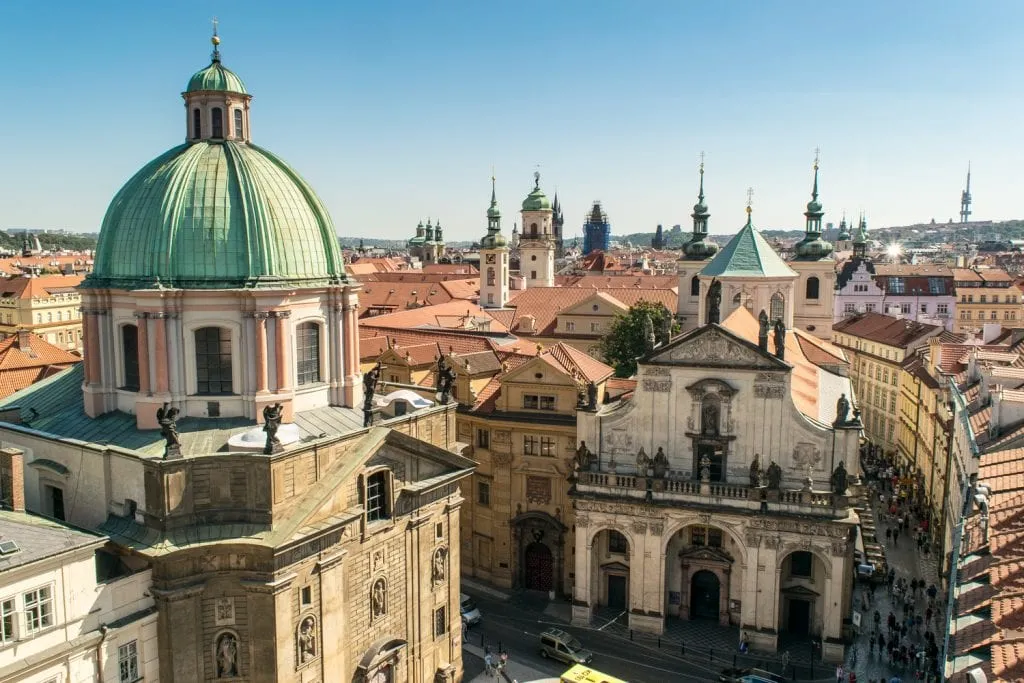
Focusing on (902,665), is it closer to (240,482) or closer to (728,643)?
(728,643)

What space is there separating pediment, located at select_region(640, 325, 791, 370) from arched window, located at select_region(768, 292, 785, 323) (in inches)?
1099

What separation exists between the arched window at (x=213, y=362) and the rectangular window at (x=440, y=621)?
46.4ft

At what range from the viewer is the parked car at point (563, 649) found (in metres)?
45.0

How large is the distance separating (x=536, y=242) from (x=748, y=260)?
63235mm

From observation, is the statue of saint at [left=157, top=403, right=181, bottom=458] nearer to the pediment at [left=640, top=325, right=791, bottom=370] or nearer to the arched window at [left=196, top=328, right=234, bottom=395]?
the arched window at [left=196, top=328, right=234, bottom=395]

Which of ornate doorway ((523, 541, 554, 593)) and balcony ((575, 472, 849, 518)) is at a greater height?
balcony ((575, 472, 849, 518))

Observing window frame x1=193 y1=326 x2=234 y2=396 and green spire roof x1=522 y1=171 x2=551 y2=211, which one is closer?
window frame x1=193 y1=326 x2=234 y2=396

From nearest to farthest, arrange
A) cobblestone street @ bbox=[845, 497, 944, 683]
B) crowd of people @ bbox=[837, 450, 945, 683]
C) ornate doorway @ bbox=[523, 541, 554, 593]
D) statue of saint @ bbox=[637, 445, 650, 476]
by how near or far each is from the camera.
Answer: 1. cobblestone street @ bbox=[845, 497, 944, 683]
2. crowd of people @ bbox=[837, 450, 945, 683]
3. statue of saint @ bbox=[637, 445, 650, 476]
4. ornate doorway @ bbox=[523, 541, 554, 593]

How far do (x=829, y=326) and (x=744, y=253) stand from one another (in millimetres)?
17666

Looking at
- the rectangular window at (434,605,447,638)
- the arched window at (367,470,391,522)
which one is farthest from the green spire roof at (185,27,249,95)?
the rectangular window at (434,605,447,638)

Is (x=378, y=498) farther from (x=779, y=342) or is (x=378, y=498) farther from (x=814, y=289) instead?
Answer: (x=814, y=289)

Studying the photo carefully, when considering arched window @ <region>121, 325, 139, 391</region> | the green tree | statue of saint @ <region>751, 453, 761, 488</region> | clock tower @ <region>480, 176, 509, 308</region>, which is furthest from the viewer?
clock tower @ <region>480, 176, 509, 308</region>

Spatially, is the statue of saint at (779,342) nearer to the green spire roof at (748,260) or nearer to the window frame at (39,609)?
the green spire roof at (748,260)

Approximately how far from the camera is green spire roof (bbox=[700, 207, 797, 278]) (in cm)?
7231
